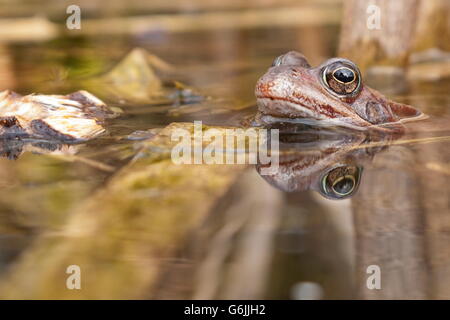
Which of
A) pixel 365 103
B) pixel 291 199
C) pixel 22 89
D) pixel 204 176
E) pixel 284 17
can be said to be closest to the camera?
pixel 291 199

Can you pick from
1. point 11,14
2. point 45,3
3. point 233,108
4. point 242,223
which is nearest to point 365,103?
point 233,108

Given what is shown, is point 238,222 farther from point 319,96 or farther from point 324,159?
point 319,96

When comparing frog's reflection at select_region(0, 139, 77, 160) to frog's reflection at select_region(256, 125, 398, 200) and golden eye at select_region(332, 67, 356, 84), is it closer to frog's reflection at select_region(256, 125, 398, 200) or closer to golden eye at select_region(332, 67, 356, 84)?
frog's reflection at select_region(256, 125, 398, 200)

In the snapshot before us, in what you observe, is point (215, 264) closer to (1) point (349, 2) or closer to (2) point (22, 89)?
(2) point (22, 89)

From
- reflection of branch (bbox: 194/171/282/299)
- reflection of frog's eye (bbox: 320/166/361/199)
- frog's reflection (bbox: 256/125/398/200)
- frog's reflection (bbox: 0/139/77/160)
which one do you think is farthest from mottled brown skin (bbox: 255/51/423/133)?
frog's reflection (bbox: 0/139/77/160)

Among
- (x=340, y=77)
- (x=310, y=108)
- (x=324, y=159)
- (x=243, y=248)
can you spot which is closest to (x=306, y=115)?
(x=310, y=108)

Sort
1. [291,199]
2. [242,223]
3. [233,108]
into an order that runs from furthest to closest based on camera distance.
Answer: [233,108] → [291,199] → [242,223]

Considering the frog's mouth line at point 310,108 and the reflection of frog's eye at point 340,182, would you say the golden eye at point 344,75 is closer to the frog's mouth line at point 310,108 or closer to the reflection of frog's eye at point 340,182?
the frog's mouth line at point 310,108
